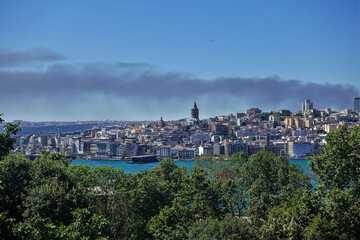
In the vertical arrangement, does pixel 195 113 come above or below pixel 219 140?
above

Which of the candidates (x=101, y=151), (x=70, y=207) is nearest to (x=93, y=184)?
(x=70, y=207)

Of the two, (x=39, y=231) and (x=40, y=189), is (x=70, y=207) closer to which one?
(x=40, y=189)

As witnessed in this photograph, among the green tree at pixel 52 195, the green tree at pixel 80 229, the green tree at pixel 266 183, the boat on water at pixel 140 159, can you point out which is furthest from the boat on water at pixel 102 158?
the green tree at pixel 80 229

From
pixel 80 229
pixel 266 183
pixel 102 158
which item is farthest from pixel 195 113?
pixel 80 229

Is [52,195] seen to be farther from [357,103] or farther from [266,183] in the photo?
[357,103]

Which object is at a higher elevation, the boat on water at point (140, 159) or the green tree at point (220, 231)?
the green tree at point (220, 231)

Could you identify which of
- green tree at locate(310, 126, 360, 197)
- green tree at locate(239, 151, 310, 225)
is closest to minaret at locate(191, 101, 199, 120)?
green tree at locate(239, 151, 310, 225)

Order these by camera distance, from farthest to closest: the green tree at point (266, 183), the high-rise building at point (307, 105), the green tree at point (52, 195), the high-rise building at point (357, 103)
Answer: the high-rise building at point (307, 105) < the high-rise building at point (357, 103) < the green tree at point (266, 183) < the green tree at point (52, 195)

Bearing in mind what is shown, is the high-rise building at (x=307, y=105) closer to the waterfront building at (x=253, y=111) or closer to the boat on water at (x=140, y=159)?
the waterfront building at (x=253, y=111)
